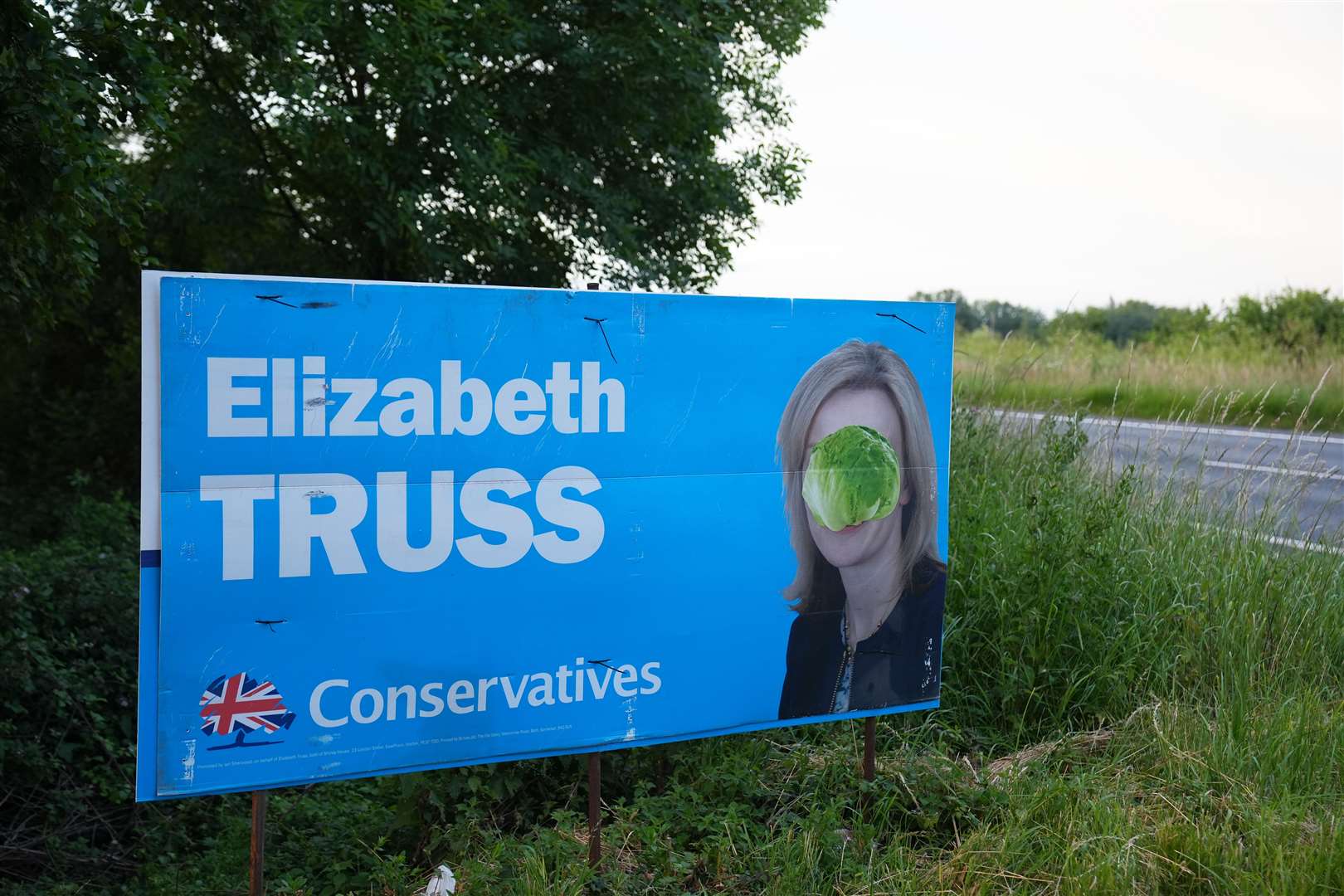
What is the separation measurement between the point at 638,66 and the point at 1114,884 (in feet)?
26.4

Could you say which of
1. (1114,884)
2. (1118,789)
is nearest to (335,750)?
(1114,884)

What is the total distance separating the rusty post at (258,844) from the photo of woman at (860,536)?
5.24 feet

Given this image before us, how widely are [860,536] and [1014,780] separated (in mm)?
969

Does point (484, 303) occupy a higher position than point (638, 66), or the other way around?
point (638, 66)

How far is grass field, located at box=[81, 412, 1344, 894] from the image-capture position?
323 cm

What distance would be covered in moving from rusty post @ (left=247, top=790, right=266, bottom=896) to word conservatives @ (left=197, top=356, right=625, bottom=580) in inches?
25.2

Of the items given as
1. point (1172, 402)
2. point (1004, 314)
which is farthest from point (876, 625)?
point (1004, 314)

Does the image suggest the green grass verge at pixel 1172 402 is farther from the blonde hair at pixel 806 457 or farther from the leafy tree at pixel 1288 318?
the leafy tree at pixel 1288 318

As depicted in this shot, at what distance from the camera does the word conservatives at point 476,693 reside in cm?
308

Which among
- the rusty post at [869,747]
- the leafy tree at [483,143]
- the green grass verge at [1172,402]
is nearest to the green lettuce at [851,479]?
the rusty post at [869,747]

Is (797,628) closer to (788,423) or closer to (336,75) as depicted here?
(788,423)

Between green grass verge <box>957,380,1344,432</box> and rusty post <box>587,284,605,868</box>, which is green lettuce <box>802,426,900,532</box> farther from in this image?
green grass verge <box>957,380,1344,432</box>

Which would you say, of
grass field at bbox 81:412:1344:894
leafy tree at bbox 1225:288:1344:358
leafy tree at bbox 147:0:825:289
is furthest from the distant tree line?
grass field at bbox 81:412:1344:894

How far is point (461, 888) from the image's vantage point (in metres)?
3.19
